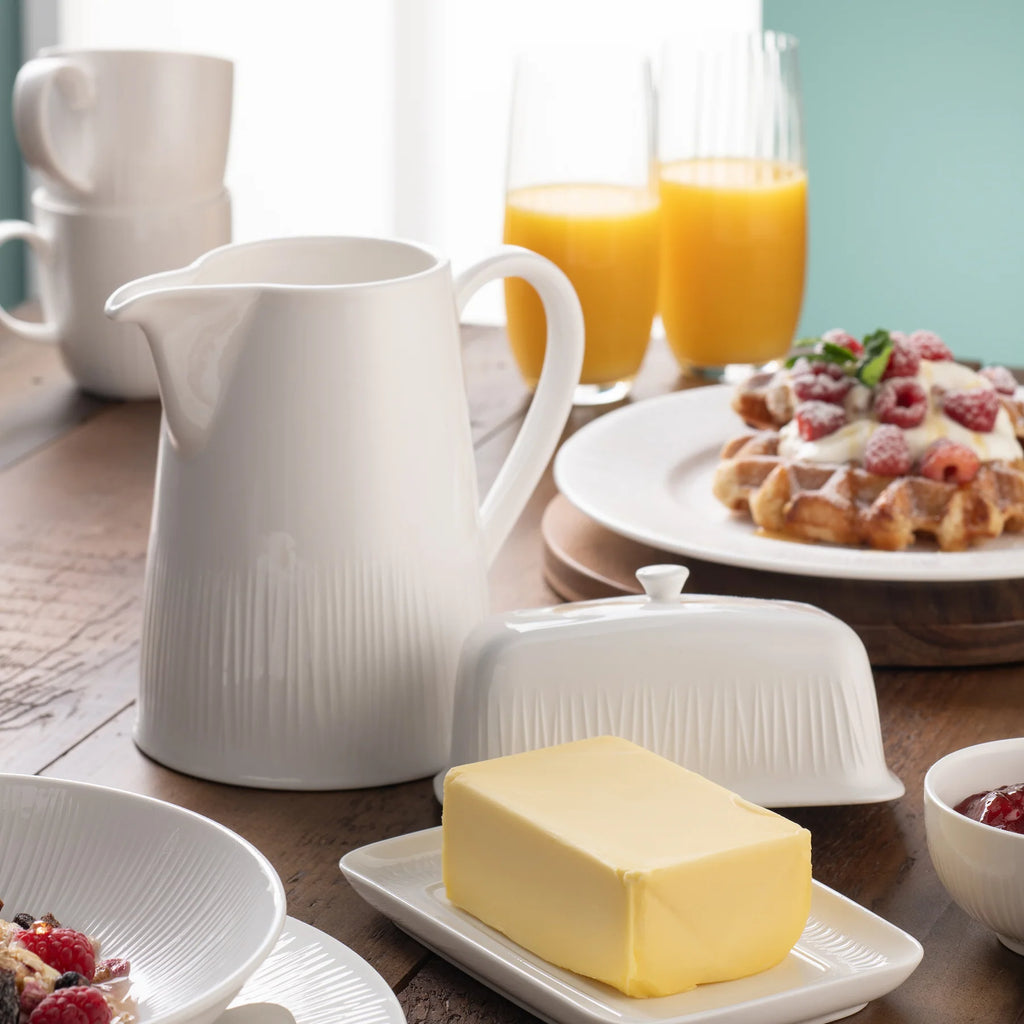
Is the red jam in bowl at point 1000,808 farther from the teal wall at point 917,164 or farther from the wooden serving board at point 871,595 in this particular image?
the teal wall at point 917,164

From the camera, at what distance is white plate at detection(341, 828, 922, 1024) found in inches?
23.5

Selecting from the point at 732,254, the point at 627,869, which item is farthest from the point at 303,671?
the point at 732,254

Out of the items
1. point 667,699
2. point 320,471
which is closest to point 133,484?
point 320,471

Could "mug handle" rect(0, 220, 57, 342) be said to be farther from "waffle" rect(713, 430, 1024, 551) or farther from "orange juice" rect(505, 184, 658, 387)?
"waffle" rect(713, 430, 1024, 551)

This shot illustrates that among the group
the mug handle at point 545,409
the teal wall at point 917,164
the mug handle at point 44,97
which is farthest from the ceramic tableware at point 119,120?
the teal wall at point 917,164

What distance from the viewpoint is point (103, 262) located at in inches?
64.1

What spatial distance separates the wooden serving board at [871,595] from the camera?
1.03 metres

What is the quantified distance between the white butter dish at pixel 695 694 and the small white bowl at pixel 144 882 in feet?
0.66

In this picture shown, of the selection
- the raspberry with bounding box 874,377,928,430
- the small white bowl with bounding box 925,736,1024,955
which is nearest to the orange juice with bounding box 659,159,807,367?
the raspberry with bounding box 874,377,928,430

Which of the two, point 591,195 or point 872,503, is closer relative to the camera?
point 872,503

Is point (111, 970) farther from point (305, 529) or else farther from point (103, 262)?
point (103, 262)

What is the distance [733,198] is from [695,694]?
3.49 feet

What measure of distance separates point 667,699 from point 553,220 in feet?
3.18

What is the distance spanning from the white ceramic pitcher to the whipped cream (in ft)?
1.54
